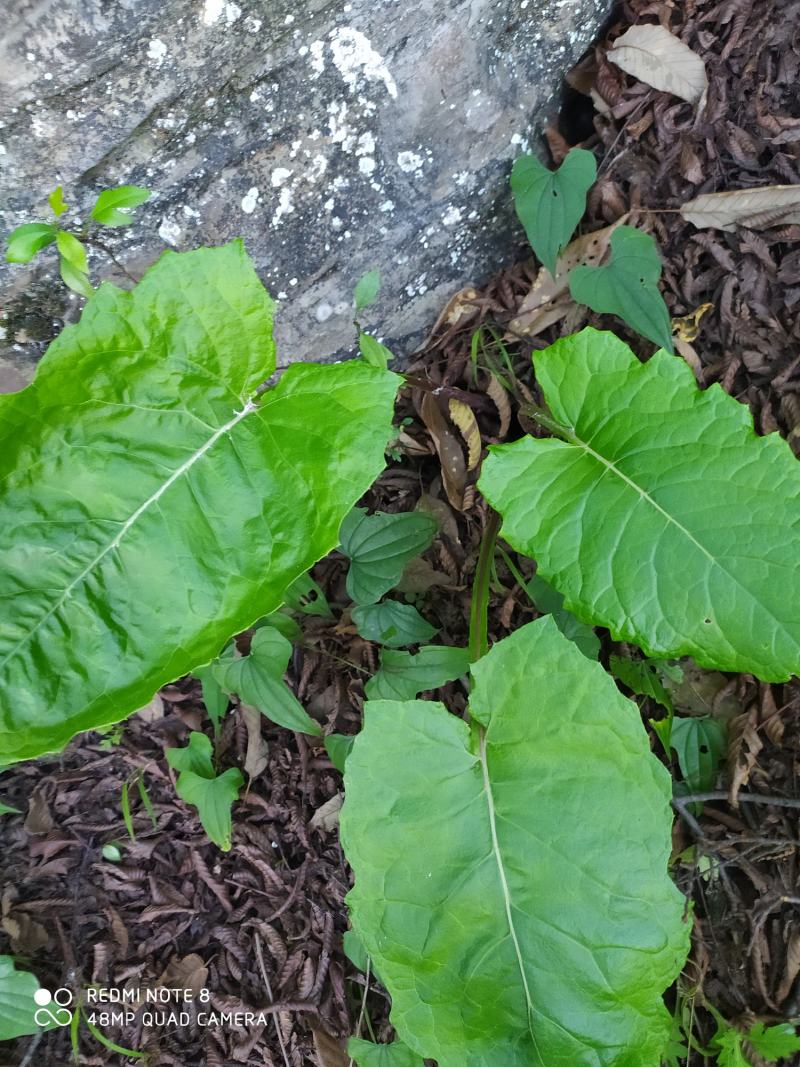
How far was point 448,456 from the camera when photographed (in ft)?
7.10

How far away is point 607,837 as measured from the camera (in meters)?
1.32

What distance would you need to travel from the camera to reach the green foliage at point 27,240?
1.46 meters

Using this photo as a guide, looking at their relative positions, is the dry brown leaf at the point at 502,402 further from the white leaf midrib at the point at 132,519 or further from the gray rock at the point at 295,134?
the white leaf midrib at the point at 132,519

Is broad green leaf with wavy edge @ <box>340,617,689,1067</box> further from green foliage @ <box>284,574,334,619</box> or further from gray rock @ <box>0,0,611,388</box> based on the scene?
gray rock @ <box>0,0,611,388</box>

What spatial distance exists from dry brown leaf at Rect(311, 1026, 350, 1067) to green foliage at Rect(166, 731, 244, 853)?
536mm

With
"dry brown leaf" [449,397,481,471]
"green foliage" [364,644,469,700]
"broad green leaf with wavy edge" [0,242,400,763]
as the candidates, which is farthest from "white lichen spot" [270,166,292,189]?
"green foliage" [364,644,469,700]

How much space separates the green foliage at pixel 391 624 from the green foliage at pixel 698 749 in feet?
2.30

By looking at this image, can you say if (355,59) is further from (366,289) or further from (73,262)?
(73,262)

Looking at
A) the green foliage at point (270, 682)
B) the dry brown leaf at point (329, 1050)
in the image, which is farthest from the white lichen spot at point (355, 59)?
the dry brown leaf at point (329, 1050)

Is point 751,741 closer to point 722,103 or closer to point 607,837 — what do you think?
point 607,837

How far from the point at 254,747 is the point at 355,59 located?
1.80 meters

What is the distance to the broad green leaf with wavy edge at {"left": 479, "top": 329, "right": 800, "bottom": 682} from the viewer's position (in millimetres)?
1363

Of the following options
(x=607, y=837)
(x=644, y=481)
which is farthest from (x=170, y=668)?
(x=644, y=481)

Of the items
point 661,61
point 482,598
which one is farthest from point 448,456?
point 661,61
